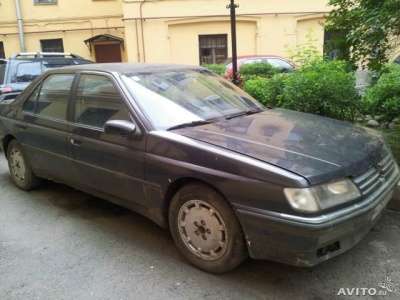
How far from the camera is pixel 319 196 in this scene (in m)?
2.67

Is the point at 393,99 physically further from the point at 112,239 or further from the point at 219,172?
the point at 112,239

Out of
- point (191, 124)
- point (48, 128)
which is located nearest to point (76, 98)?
point (48, 128)

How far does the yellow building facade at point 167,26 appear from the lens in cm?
1786

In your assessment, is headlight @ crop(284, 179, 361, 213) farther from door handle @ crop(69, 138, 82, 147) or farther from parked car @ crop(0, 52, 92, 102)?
parked car @ crop(0, 52, 92, 102)

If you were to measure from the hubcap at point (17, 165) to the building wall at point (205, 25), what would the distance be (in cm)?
1339

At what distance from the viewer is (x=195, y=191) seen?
3.17 m

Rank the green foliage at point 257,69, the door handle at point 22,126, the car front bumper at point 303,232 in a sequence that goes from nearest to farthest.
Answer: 1. the car front bumper at point 303,232
2. the door handle at point 22,126
3. the green foliage at point 257,69

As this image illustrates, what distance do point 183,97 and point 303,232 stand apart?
1.76m

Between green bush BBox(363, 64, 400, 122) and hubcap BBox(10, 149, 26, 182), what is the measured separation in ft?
15.1

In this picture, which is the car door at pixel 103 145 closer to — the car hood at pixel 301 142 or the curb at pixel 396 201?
the car hood at pixel 301 142

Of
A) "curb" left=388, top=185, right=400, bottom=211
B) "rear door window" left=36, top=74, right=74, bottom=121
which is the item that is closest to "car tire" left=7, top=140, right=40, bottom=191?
"rear door window" left=36, top=74, right=74, bottom=121

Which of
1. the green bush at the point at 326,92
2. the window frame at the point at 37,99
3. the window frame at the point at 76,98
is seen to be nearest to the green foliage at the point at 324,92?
the green bush at the point at 326,92

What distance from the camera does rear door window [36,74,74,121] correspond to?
437 cm

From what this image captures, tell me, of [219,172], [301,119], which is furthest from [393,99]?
[219,172]
